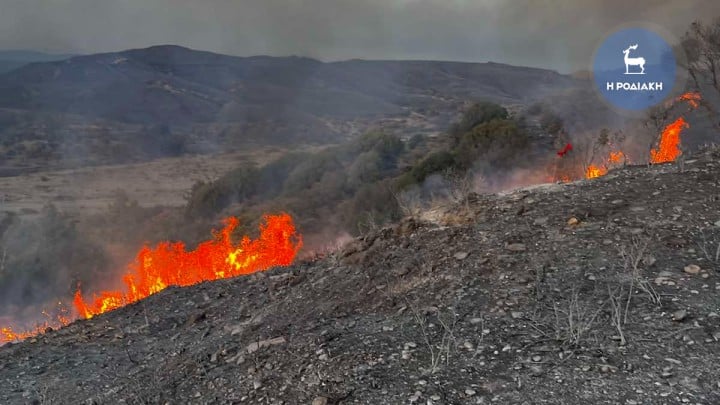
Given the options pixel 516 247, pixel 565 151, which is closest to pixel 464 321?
pixel 516 247

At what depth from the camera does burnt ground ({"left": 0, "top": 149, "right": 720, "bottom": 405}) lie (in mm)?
4113

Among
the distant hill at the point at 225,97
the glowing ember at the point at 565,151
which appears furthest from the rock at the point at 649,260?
the distant hill at the point at 225,97

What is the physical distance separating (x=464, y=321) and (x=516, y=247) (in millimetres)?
1360

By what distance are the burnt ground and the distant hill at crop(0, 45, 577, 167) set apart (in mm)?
51516

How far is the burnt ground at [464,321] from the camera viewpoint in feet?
13.5

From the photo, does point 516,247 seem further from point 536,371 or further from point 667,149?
point 667,149

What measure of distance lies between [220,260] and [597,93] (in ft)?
→ 122

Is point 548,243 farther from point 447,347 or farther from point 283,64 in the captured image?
point 283,64

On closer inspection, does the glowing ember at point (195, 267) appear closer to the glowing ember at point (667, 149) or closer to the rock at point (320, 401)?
the rock at point (320, 401)

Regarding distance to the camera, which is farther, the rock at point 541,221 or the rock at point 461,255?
the rock at point 541,221

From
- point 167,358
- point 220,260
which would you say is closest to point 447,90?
point 220,260

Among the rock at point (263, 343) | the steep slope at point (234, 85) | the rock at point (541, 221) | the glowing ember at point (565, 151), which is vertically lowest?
the glowing ember at point (565, 151)

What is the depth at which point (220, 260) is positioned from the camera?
12594 millimetres

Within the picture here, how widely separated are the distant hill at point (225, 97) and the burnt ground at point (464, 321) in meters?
51.5
